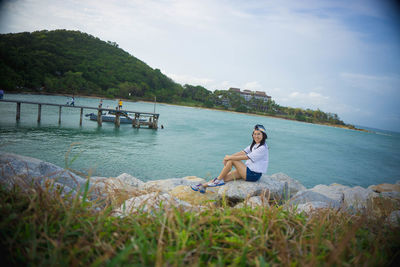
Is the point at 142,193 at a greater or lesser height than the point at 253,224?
lesser

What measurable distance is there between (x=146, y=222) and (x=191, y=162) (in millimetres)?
14099

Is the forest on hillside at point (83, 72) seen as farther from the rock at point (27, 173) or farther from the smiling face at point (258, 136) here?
the smiling face at point (258, 136)

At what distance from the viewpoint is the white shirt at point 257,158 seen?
15.6 feet

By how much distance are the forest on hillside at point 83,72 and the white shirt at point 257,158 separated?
200ft

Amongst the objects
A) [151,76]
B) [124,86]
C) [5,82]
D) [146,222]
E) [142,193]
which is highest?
[151,76]

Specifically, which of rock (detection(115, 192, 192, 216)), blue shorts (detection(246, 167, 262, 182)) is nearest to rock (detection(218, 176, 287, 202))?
blue shorts (detection(246, 167, 262, 182))

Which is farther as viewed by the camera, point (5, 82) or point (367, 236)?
point (5, 82)

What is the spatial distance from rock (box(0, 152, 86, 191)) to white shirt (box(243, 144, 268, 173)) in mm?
3439

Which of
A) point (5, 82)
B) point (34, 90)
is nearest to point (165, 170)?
point (5, 82)

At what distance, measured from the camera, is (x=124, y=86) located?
8269 centimetres

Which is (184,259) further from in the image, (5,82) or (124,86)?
(124,86)

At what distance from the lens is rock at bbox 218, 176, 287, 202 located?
4480 mm

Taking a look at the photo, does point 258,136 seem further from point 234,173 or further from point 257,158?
point 234,173

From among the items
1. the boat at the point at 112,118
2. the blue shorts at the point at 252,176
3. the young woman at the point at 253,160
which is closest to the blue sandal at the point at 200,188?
the young woman at the point at 253,160
